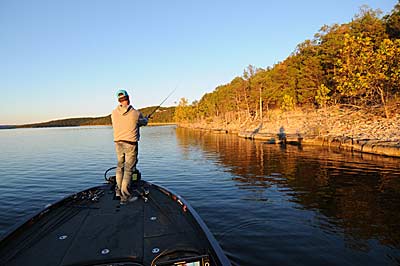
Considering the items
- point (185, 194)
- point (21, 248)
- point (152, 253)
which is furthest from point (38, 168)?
point (152, 253)

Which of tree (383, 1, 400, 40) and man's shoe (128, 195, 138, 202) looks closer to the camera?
man's shoe (128, 195, 138, 202)

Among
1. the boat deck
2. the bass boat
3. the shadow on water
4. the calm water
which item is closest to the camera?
the bass boat

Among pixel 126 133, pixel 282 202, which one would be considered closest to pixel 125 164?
pixel 126 133

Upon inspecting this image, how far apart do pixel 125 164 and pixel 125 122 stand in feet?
3.37

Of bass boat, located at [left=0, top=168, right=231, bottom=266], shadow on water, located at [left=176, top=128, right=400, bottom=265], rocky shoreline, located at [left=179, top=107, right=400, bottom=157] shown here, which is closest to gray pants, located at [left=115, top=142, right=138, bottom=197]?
bass boat, located at [left=0, top=168, right=231, bottom=266]

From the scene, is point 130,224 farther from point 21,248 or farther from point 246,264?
point 246,264

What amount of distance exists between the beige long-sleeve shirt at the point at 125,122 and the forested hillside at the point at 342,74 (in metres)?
24.3

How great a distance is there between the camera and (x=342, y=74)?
1172 inches

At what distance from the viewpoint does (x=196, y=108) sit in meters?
124

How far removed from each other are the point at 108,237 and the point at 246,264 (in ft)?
9.20

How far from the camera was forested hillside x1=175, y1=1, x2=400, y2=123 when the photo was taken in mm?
24513

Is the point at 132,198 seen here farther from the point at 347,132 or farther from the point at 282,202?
the point at 347,132

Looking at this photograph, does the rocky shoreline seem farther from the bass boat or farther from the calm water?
the bass boat

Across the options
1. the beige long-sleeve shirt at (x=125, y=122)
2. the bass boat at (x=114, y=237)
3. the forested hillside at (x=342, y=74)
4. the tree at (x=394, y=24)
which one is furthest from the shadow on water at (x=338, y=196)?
the tree at (x=394, y=24)
